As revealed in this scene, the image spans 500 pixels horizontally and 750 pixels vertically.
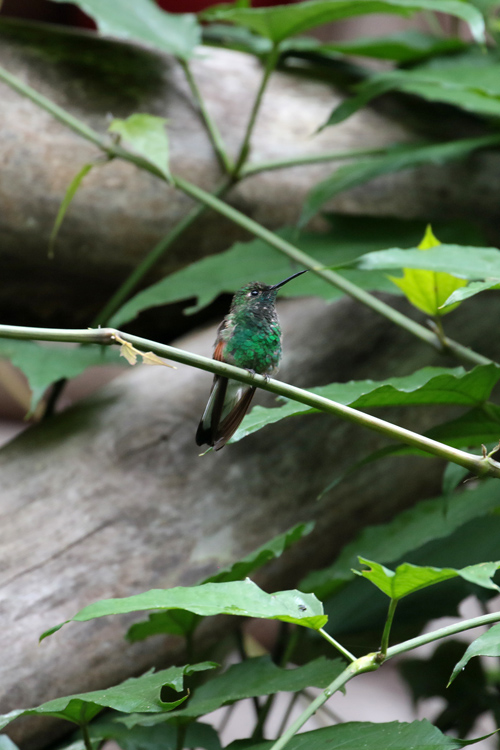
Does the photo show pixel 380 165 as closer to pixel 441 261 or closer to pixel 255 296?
pixel 255 296

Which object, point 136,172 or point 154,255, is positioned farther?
point 136,172

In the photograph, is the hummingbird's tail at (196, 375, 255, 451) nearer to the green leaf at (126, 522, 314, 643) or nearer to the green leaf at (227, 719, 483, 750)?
the green leaf at (126, 522, 314, 643)

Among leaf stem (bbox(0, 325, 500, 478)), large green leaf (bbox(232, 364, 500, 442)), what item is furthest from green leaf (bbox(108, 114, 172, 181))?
leaf stem (bbox(0, 325, 500, 478))

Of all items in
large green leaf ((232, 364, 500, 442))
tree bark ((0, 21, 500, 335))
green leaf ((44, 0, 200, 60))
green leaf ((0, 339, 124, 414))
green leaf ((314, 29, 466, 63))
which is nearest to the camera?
large green leaf ((232, 364, 500, 442))

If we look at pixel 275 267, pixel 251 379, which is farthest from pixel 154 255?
pixel 251 379

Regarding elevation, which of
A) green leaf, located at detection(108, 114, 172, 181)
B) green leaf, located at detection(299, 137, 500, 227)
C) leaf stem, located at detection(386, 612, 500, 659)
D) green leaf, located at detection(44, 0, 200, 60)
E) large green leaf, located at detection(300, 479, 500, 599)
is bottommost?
large green leaf, located at detection(300, 479, 500, 599)

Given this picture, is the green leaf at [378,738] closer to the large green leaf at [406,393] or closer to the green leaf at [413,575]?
the green leaf at [413,575]

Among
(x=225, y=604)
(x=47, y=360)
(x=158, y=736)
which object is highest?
(x=225, y=604)
